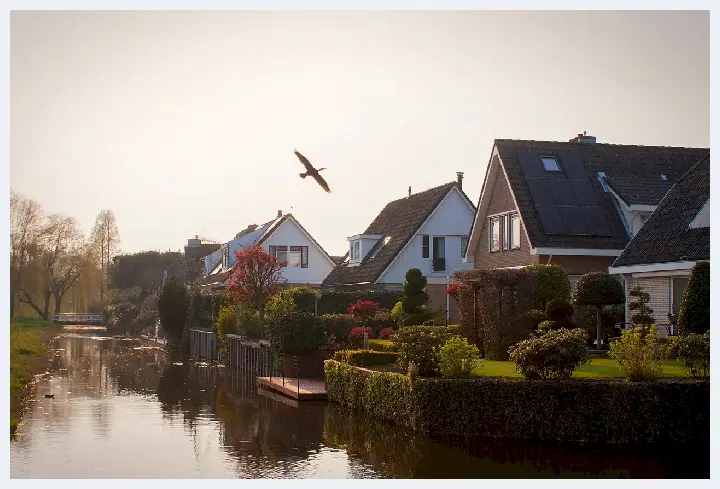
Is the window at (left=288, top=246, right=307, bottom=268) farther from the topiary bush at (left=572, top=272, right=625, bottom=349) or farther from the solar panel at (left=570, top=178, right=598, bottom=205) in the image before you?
the topiary bush at (left=572, top=272, right=625, bottom=349)

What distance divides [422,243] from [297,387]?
17.7 m

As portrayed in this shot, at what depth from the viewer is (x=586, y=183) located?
115 feet

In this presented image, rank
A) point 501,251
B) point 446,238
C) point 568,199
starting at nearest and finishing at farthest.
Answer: point 568,199 → point 501,251 → point 446,238

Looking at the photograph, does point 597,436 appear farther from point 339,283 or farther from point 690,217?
point 339,283

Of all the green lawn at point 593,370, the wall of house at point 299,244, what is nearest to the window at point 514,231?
the green lawn at point 593,370

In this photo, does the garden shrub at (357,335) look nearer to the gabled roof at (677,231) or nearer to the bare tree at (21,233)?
the gabled roof at (677,231)

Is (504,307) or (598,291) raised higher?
(598,291)

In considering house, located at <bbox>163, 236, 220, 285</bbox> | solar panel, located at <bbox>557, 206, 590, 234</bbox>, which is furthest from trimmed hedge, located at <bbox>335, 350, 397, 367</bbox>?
house, located at <bbox>163, 236, 220, 285</bbox>

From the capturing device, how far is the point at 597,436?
786 inches

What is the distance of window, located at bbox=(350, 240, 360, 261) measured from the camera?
50.0 m

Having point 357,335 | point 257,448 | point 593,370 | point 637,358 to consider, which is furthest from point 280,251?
point 637,358

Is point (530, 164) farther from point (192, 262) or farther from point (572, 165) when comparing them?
point (192, 262)

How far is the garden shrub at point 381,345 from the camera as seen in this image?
2972cm

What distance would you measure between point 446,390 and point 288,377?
44.3ft
